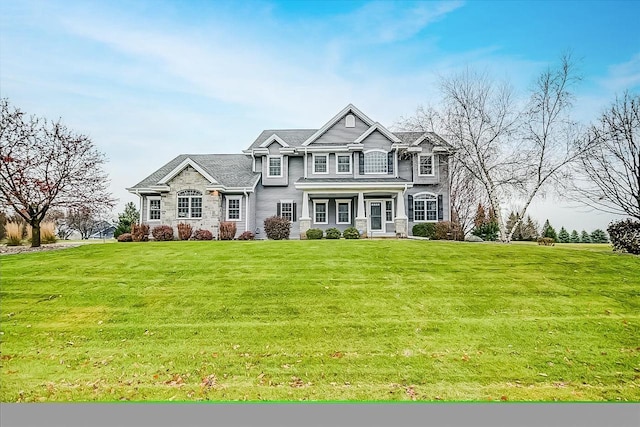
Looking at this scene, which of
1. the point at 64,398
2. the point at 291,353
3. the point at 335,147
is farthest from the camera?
the point at 335,147

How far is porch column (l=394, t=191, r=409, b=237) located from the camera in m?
11.5

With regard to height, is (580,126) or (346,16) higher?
(346,16)

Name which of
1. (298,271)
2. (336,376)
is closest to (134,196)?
(298,271)

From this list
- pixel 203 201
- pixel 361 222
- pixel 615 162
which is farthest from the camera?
pixel 361 222

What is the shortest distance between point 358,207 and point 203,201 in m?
4.14

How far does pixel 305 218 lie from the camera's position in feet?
38.2

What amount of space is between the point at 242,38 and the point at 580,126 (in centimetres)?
495

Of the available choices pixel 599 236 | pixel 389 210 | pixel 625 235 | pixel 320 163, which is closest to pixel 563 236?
pixel 599 236

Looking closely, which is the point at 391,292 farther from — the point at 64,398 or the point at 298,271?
the point at 64,398

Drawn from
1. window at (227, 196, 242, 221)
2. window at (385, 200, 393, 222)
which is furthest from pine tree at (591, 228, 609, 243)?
window at (227, 196, 242, 221)

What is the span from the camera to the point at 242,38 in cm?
584

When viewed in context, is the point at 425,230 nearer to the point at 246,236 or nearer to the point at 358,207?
the point at 358,207

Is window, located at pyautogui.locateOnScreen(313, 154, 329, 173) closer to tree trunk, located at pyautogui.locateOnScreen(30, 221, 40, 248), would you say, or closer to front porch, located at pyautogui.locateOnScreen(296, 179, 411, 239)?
front porch, located at pyautogui.locateOnScreen(296, 179, 411, 239)

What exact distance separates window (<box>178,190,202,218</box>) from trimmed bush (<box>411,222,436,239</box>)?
5.77 meters
